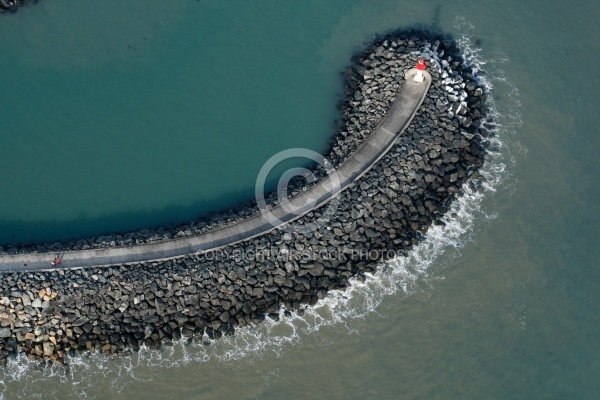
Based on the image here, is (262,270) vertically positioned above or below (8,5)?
below

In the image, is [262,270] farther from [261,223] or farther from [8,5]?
A: [8,5]

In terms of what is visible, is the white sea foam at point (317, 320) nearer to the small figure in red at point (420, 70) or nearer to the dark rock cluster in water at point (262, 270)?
the dark rock cluster in water at point (262, 270)

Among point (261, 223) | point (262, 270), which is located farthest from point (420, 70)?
point (262, 270)

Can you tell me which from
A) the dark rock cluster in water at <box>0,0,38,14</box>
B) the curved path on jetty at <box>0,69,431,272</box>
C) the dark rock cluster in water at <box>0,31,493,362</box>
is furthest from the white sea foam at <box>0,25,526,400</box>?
the dark rock cluster in water at <box>0,0,38,14</box>

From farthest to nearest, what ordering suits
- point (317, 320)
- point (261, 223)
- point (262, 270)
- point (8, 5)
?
point (8, 5), point (261, 223), point (317, 320), point (262, 270)

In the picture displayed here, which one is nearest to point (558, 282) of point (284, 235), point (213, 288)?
point (284, 235)

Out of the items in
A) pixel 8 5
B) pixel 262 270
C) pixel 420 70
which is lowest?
pixel 262 270

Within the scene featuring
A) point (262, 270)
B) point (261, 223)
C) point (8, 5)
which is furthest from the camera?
point (8, 5)
